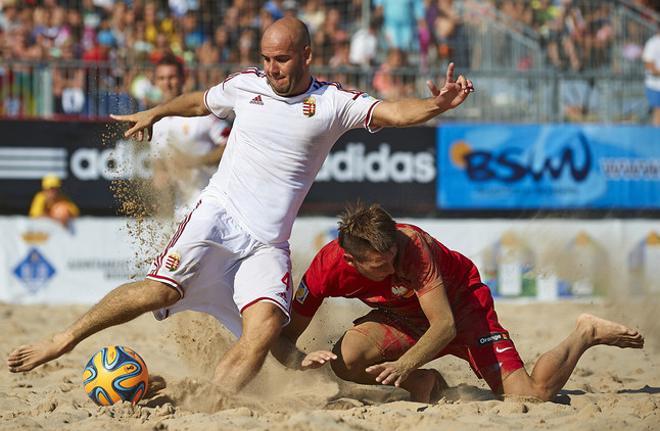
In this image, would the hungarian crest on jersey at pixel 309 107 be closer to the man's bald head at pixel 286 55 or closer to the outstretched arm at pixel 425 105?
the man's bald head at pixel 286 55

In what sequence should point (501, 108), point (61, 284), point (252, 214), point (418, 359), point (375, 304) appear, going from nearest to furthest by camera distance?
point (418, 359)
point (252, 214)
point (375, 304)
point (61, 284)
point (501, 108)

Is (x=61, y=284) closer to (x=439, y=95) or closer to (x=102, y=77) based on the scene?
(x=102, y=77)

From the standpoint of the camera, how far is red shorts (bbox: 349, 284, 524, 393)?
528cm

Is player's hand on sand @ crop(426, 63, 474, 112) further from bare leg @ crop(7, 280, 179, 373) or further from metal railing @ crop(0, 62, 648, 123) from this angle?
metal railing @ crop(0, 62, 648, 123)

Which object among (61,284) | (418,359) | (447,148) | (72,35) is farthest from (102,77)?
(418,359)

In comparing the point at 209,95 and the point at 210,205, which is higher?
the point at 209,95

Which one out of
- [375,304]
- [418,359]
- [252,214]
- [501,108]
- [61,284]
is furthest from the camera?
[501,108]

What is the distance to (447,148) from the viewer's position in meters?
11.6

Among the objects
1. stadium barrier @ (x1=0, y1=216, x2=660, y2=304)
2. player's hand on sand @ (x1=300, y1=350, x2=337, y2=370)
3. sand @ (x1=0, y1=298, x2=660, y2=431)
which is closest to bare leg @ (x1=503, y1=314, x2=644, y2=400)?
sand @ (x1=0, y1=298, x2=660, y2=431)

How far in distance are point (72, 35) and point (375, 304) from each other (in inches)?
316

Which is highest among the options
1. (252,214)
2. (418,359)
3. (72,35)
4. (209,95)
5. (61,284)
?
(72,35)

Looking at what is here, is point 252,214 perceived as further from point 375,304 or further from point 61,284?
point 61,284

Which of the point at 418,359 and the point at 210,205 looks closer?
the point at 418,359

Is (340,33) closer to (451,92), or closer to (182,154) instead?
(182,154)
